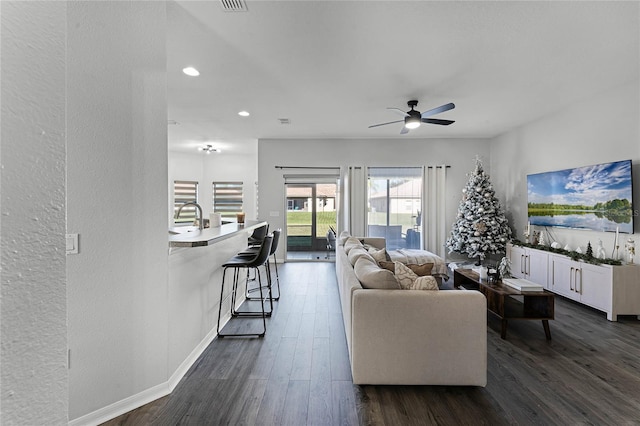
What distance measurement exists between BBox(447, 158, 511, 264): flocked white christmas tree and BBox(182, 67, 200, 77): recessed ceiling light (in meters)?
5.25

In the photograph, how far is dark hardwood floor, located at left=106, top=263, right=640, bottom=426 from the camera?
73.5 inches

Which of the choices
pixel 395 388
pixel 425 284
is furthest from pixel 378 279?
pixel 395 388

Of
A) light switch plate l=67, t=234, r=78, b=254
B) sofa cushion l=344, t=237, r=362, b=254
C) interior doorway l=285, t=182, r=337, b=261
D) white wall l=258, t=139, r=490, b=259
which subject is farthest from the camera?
interior doorway l=285, t=182, r=337, b=261

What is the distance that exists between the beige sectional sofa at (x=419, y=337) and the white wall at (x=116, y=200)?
1.41 metres

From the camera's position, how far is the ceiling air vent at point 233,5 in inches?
90.5

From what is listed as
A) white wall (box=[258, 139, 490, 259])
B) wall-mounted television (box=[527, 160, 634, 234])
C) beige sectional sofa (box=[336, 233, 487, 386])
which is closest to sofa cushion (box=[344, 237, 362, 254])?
beige sectional sofa (box=[336, 233, 487, 386])

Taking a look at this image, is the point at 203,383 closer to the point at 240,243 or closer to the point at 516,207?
the point at 240,243

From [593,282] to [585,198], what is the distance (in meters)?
1.23

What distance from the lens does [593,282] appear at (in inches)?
145

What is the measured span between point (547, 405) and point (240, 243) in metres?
3.45

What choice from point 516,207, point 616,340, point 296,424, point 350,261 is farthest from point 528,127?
point 296,424

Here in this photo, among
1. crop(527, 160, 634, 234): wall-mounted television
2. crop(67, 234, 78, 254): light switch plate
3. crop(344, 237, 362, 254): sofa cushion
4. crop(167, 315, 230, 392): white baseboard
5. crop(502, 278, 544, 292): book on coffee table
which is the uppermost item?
crop(527, 160, 634, 234): wall-mounted television

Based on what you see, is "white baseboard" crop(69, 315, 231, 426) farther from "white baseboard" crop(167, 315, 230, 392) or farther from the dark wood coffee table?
the dark wood coffee table

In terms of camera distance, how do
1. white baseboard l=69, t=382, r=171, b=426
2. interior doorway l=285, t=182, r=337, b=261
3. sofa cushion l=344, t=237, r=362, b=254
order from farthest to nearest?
1. interior doorway l=285, t=182, r=337, b=261
2. sofa cushion l=344, t=237, r=362, b=254
3. white baseboard l=69, t=382, r=171, b=426
